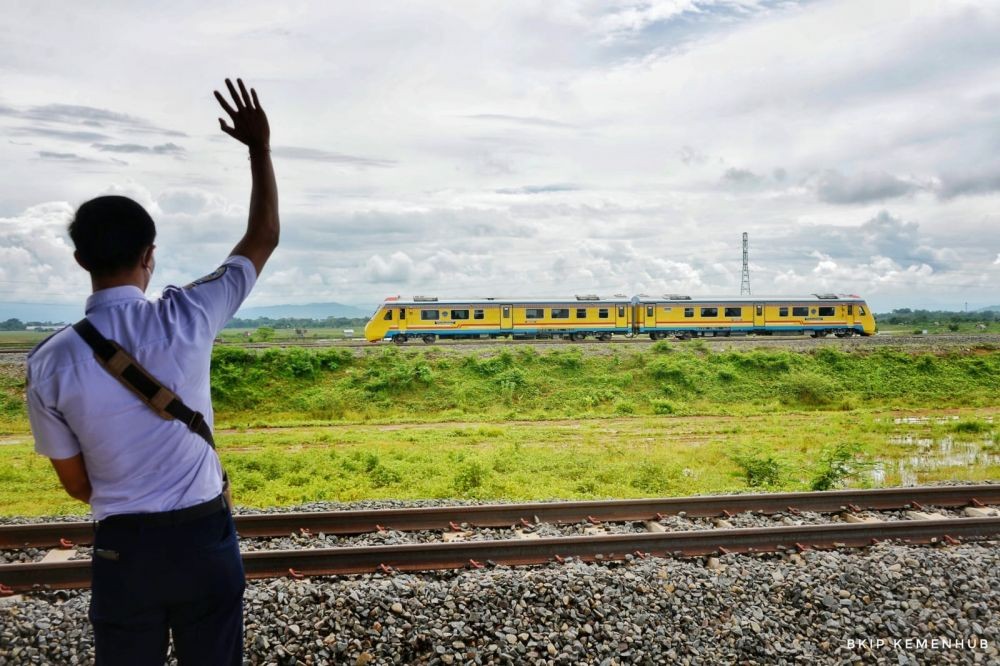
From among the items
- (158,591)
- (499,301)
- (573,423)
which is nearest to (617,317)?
(499,301)

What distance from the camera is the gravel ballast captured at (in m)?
5.11

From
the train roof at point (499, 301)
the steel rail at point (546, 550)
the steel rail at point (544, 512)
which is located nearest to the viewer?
the steel rail at point (546, 550)

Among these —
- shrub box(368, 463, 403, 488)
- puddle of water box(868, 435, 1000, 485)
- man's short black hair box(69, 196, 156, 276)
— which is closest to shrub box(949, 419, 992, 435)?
puddle of water box(868, 435, 1000, 485)

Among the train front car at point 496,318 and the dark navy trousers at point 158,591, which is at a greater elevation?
the train front car at point 496,318

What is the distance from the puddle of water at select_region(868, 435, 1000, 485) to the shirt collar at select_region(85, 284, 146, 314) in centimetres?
1252

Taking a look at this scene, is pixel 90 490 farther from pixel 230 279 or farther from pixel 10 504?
pixel 10 504

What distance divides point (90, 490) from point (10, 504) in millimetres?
10923

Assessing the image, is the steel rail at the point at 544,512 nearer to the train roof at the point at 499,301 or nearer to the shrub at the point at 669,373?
the shrub at the point at 669,373

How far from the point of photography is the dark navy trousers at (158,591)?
8.24 feet

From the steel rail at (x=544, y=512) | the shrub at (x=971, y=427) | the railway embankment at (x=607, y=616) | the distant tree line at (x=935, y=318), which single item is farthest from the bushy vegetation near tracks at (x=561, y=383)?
the distant tree line at (x=935, y=318)

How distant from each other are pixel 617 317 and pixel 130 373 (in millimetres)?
34076

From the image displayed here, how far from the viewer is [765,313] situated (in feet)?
119

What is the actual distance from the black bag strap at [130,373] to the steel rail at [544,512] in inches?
233

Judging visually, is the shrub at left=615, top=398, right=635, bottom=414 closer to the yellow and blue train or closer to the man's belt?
the yellow and blue train
